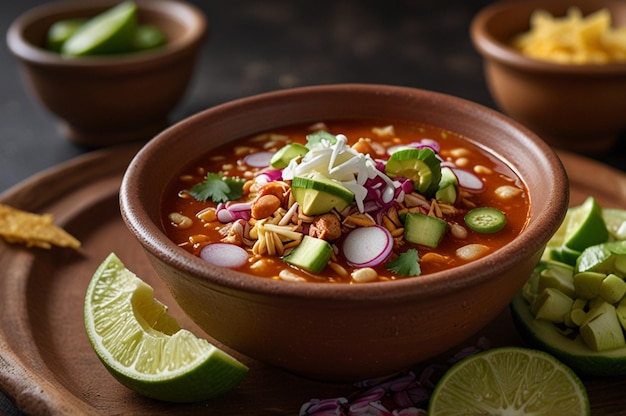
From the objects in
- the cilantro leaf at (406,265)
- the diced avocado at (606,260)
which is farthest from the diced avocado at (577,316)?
the cilantro leaf at (406,265)

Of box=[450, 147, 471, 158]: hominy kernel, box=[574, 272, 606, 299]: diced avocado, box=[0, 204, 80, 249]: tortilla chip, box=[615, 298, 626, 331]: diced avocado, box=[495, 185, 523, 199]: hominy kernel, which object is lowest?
box=[0, 204, 80, 249]: tortilla chip

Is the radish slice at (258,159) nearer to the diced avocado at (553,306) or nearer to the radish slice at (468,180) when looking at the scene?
the radish slice at (468,180)

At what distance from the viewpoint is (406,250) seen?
221cm

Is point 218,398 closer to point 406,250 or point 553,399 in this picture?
point 406,250

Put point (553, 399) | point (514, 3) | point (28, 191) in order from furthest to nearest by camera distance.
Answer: point (514, 3) → point (28, 191) → point (553, 399)

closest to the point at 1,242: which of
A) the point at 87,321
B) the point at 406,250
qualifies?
the point at 87,321

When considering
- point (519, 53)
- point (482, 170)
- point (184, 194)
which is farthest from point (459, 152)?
point (519, 53)

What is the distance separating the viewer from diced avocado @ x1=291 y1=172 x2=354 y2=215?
85.9 inches

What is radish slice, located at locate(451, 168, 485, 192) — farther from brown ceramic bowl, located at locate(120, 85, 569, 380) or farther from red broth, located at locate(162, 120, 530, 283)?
brown ceramic bowl, located at locate(120, 85, 569, 380)

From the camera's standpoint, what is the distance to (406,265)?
213cm

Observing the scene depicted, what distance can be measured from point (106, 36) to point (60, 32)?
0.33 m

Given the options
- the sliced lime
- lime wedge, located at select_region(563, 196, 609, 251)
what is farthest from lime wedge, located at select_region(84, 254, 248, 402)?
the sliced lime

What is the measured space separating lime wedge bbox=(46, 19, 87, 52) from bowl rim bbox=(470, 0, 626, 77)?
185cm

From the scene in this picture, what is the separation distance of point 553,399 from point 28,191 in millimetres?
1882
